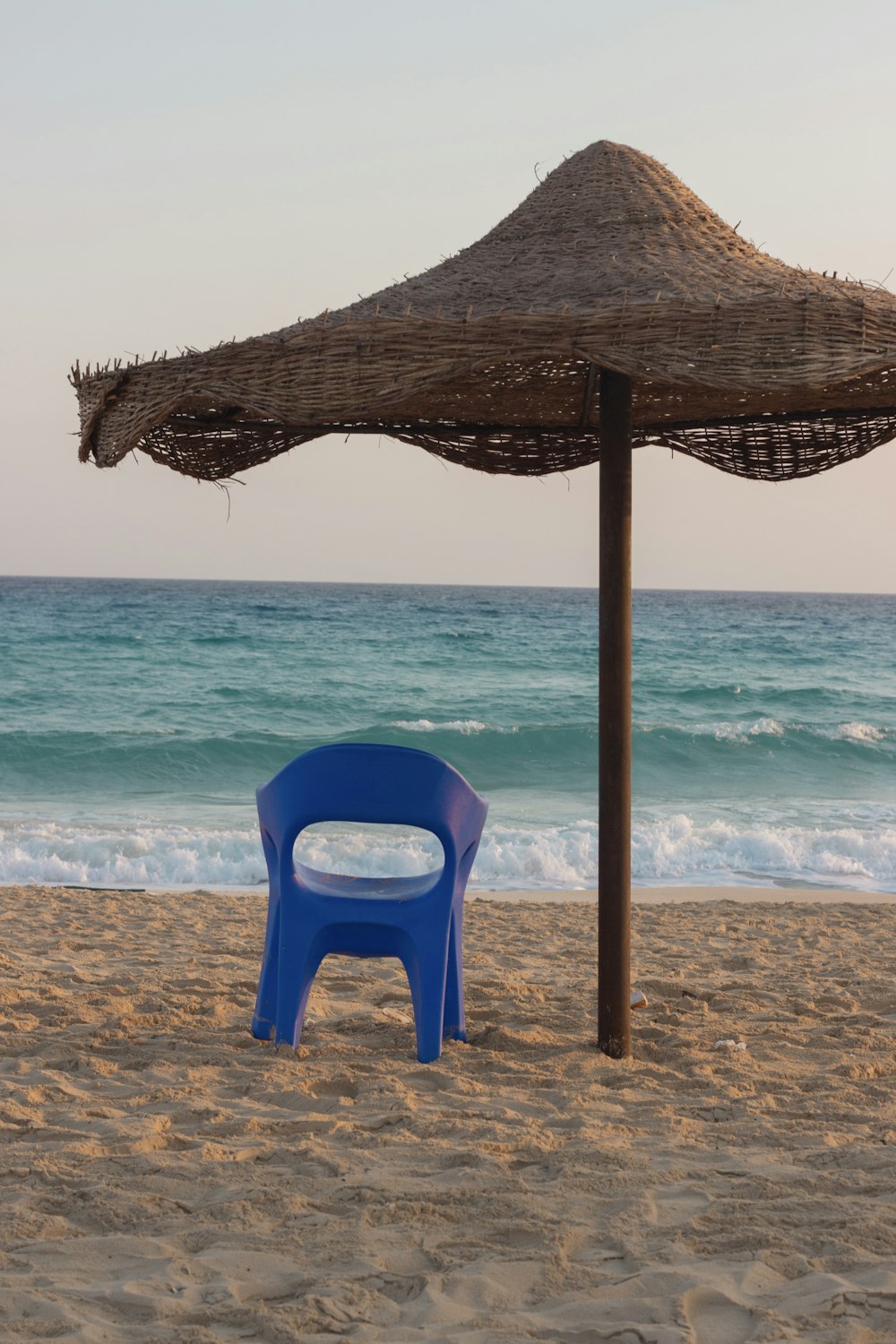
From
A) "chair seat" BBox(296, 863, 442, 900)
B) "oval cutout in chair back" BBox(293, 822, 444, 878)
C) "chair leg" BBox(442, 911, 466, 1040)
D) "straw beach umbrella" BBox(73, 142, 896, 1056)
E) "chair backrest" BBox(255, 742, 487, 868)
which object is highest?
"straw beach umbrella" BBox(73, 142, 896, 1056)

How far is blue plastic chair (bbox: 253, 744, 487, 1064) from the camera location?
3.07 metres

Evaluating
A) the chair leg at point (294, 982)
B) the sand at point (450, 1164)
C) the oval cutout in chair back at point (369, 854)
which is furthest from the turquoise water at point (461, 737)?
the chair leg at point (294, 982)

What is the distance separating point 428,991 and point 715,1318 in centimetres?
148

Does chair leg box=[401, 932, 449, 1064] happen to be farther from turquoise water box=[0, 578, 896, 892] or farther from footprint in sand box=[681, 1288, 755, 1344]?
turquoise water box=[0, 578, 896, 892]

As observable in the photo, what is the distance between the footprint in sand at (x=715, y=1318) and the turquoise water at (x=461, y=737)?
5715mm

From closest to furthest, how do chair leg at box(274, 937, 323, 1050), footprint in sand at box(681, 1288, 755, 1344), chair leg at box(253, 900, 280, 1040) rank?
footprint in sand at box(681, 1288, 755, 1344), chair leg at box(274, 937, 323, 1050), chair leg at box(253, 900, 280, 1040)

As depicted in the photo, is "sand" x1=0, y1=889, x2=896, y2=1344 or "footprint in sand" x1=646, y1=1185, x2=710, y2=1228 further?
"footprint in sand" x1=646, y1=1185, x2=710, y2=1228

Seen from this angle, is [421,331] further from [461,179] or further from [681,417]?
[461,179]

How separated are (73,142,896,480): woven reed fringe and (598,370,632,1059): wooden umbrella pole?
0.64 feet

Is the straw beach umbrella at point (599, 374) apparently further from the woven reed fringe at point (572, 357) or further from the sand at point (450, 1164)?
the sand at point (450, 1164)

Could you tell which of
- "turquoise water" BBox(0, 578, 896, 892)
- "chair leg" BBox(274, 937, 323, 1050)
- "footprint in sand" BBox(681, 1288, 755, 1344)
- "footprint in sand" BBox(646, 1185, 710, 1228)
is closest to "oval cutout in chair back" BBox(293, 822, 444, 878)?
"turquoise water" BBox(0, 578, 896, 892)

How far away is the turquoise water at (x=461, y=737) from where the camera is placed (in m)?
8.00

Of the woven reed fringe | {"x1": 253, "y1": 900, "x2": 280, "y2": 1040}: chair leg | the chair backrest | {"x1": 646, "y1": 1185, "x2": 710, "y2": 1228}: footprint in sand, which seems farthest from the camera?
{"x1": 253, "y1": 900, "x2": 280, "y2": 1040}: chair leg

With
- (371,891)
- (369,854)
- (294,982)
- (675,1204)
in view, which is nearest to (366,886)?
(371,891)
